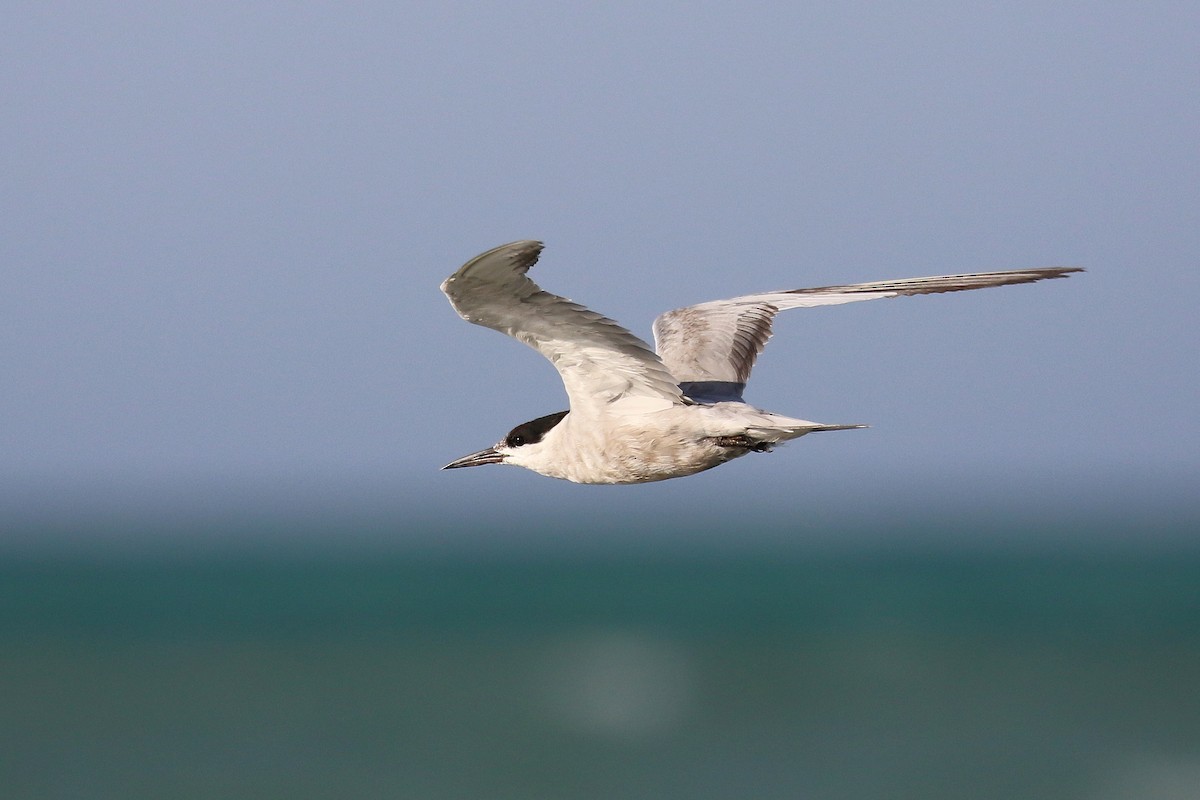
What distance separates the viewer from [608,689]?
53.7m

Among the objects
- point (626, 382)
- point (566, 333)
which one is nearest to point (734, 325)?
point (626, 382)

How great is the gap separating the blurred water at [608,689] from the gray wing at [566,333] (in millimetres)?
29237

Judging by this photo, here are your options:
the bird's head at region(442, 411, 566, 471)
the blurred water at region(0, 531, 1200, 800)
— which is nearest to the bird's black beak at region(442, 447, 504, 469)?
the bird's head at region(442, 411, 566, 471)

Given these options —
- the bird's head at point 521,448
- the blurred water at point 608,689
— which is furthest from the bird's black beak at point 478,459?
the blurred water at point 608,689

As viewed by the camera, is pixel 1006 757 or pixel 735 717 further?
pixel 735 717

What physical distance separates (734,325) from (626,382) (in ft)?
6.24

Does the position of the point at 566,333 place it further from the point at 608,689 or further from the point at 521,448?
the point at 608,689

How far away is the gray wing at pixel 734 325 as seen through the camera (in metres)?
10.8

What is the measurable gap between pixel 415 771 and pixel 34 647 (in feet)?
90.3

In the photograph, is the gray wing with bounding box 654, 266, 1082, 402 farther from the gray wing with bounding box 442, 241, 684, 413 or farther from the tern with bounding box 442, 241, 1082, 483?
the gray wing with bounding box 442, 241, 684, 413

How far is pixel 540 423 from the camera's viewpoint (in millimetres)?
10961

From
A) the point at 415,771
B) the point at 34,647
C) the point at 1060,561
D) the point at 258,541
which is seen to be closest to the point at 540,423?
the point at 415,771

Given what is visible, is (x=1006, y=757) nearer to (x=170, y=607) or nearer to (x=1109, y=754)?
(x=1109, y=754)

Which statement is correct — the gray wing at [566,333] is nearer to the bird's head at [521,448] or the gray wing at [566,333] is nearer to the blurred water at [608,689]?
the bird's head at [521,448]
